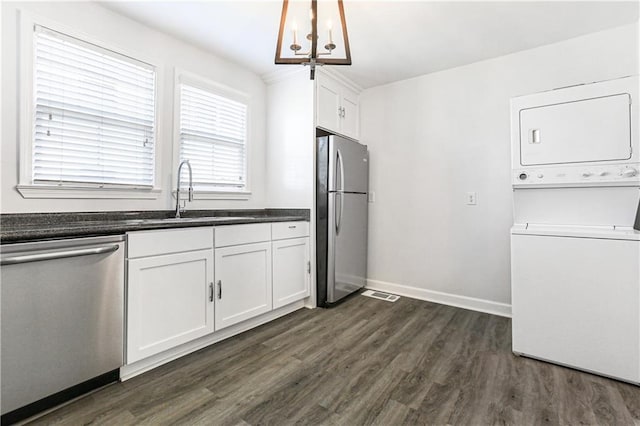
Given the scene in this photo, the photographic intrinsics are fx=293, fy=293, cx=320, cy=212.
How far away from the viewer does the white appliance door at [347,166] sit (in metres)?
2.93

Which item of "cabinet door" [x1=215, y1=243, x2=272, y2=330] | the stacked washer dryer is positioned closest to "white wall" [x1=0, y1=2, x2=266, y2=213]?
"cabinet door" [x1=215, y1=243, x2=272, y2=330]

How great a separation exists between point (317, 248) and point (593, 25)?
2.96 m

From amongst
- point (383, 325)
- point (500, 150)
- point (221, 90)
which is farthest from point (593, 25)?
point (221, 90)

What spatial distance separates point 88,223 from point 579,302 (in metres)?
3.15

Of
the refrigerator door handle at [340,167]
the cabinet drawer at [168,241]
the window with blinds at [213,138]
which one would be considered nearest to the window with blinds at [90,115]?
the window with blinds at [213,138]

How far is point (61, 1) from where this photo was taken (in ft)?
6.31

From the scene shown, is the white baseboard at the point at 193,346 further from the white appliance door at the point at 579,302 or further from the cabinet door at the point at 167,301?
the white appliance door at the point at 579,302

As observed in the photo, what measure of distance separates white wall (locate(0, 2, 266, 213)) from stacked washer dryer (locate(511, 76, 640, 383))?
2419 millimetres

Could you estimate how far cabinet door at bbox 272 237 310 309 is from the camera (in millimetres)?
2621

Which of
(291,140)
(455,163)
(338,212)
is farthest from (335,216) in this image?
(455,163)

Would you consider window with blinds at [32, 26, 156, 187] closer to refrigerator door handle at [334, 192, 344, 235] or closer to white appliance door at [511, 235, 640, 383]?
refrigerator door handle at [334, 192, 344, 235]

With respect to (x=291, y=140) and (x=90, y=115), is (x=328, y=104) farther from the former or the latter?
(x=90, y=115)

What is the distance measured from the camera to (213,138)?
2859 millimetres

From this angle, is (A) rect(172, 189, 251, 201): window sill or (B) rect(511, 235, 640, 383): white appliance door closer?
(B) rect(511, 235, 640, 383): white appliance door
